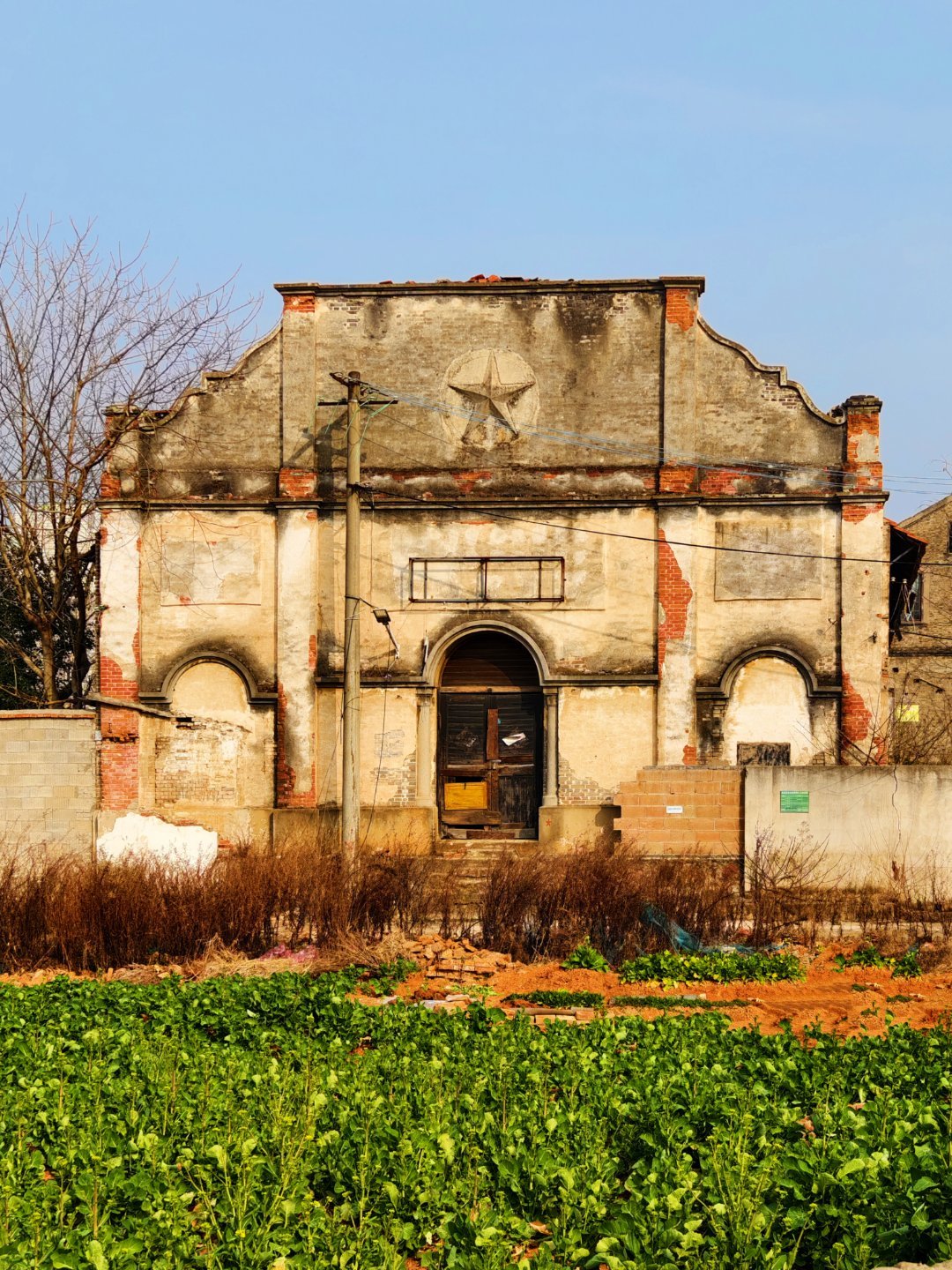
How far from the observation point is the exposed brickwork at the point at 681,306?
21.7 meters

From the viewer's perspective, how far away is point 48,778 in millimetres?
20469

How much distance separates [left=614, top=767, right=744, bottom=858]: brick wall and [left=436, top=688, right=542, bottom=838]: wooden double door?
3348 millimetres

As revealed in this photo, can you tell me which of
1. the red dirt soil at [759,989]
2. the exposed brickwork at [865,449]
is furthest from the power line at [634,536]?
the red dirt soil at [759,989]

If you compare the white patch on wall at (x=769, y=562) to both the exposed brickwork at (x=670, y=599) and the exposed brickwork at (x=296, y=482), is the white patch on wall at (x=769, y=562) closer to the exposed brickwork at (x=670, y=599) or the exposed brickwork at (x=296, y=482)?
the exposed brickwork at (x=670, y=599)

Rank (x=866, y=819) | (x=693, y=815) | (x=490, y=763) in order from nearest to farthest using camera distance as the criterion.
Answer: (x=866, y=819) < (x=693, y=815) < (x=490, y=763)

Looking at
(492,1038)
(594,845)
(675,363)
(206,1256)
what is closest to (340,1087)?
(492,1038)

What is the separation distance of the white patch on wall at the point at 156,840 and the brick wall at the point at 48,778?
32 cm

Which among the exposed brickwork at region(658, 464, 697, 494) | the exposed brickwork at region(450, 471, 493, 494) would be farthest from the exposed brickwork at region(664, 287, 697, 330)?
the exposed brickwork at region(450, 471, 493, 494)

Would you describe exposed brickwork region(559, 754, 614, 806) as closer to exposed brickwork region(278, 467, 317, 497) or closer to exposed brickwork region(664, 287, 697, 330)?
exposed brickwork region(278, 467, 317, 497)

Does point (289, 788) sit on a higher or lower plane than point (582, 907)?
higher

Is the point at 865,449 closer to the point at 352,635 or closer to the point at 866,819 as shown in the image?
the point at 866,819

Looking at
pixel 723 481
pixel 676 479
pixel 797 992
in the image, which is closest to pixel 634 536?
pixel 676 479

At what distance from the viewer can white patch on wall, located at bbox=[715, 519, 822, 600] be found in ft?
70.2

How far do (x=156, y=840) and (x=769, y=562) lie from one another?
31.0 feet
